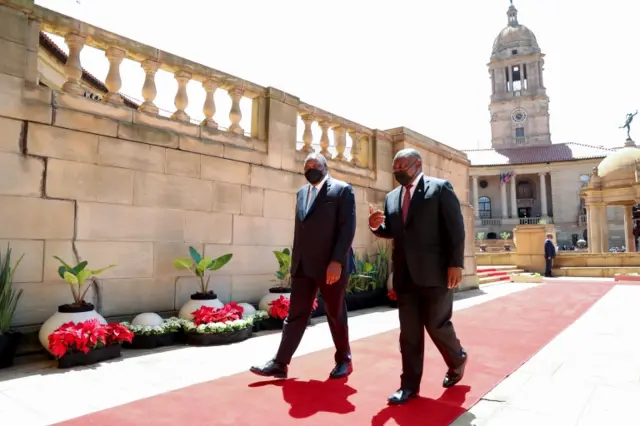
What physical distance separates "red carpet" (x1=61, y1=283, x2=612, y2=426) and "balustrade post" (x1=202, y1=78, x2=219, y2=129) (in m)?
3.63

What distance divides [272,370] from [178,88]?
14.4 ft

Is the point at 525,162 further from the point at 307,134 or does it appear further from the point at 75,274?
the point at 75,274

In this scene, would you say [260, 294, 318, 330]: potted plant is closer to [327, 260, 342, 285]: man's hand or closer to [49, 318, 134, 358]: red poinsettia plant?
[49, 318, 134, 358]: red poinsettia plant

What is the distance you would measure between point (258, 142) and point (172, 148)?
1.59 meters

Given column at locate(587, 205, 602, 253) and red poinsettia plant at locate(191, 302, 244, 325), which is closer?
red poinsettia plant at locate(191, 302, 244, 325)

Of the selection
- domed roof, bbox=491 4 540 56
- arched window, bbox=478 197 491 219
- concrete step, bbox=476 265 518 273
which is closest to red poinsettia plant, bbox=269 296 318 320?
concrete step, bbox=476 265 518 273

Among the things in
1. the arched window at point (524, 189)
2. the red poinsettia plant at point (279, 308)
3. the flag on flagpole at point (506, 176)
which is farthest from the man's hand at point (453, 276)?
the arched window at point (524, 189)

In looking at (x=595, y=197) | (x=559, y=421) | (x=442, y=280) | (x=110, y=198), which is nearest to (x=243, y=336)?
(x=110, y=198)

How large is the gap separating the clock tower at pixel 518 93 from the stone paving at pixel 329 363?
221 ft

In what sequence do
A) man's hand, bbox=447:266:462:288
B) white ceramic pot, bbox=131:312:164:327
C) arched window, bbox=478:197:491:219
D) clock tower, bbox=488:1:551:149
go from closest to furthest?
man's hand, bbox=447:266:462:288, white ceramic pot, bbox=131:312:164:327, arched window, bbox=478:197:491:219, clock tower, bbox=488:1:551:149

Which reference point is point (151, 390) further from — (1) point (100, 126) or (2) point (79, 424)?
(1) point (100, 126)

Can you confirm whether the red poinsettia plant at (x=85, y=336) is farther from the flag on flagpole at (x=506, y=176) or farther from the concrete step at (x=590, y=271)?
the flag on flagpole at (x=506, y=176)

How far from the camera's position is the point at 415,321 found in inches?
126

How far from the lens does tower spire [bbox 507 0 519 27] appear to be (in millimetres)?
73125
